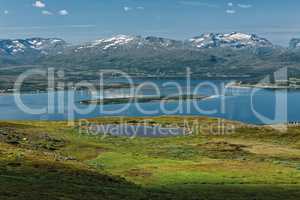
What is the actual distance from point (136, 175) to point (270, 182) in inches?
613

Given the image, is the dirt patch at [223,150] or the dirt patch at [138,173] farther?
the dirt patch at [223,150]

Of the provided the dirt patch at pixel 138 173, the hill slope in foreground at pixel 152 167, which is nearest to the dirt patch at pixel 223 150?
the hill slope in foreground at pixel 152 167

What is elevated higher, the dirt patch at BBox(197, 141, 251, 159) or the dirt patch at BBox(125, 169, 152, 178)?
the dirt patch at BBox(125, 169, 152, 178)

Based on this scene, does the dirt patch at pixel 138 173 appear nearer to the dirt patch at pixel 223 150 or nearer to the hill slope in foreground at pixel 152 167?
the hill slope in foreground at pixel 152 167

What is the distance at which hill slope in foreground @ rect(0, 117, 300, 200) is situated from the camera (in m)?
42.4

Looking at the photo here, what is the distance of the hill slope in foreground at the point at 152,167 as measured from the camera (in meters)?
42.4

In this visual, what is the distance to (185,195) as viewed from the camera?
4441cm

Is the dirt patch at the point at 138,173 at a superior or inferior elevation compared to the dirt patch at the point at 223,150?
superior

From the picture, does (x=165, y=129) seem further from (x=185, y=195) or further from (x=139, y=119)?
(x=185, y=195)

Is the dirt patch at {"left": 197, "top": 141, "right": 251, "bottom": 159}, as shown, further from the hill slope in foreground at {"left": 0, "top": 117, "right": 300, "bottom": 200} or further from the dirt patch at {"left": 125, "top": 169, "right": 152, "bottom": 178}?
the dirt patch at {"left": 125, "top": 169, "right": 152, "bottom": 178}

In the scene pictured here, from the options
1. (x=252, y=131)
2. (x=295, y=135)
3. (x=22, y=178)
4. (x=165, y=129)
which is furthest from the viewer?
(x=165, y=129)

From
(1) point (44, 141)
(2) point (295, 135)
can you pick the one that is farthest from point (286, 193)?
(2) point (295, 135)

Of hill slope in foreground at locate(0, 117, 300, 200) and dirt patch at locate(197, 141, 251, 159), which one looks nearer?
hill slope in foreground at locate(0, 117, 300, 200)

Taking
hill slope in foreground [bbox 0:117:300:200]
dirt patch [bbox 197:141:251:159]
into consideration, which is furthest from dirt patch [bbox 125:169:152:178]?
dirt patch [bbox 197:141:251:159]
